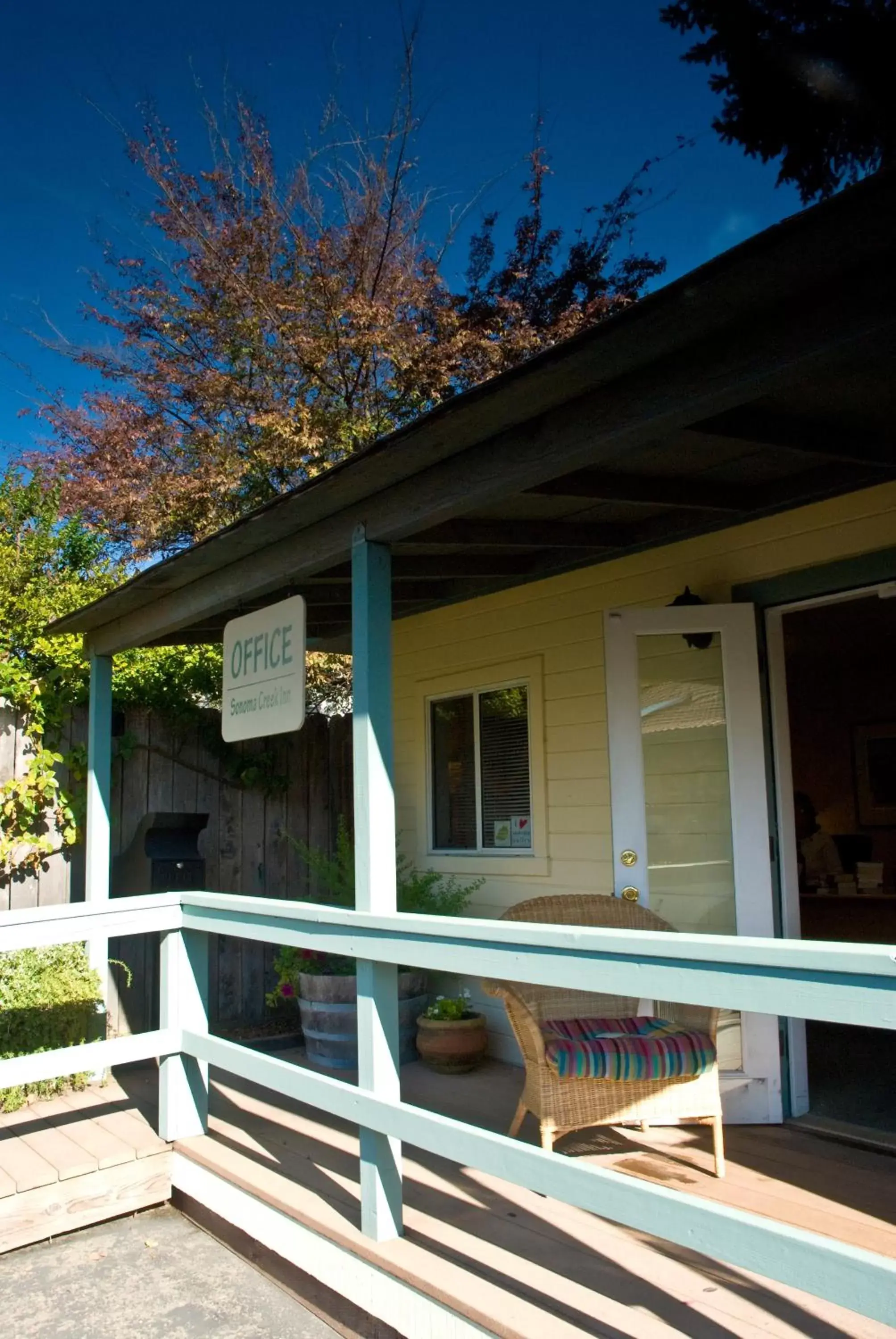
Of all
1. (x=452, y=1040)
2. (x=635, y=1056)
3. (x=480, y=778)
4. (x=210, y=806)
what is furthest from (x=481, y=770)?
(x=635, y=1056)

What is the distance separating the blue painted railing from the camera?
1655mm

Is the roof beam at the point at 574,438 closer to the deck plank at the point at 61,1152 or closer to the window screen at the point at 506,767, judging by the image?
the window screen at the point at 506,767

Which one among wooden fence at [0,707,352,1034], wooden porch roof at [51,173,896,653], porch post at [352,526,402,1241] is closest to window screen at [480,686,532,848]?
wooden porch roof at [51,173,896,653]

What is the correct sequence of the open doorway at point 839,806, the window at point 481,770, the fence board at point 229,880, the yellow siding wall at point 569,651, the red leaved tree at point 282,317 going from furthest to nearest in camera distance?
the red leaved tree at point 282,317 < the fence board at point 229,880 < the window at point 481,770 < the open doorway at point 839,806 < the yellow siding wall at point 569,651

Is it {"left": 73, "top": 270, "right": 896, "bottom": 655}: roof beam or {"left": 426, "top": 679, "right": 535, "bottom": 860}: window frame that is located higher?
{"left": 73, "top": 270, "right": 896, "bottom": 655}: roof beam

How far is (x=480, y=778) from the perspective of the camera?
5.33 meters

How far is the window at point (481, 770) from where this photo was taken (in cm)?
505

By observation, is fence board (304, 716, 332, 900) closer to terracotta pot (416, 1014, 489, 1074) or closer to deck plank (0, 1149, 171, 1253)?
terracotta pot (416, 1014, 489, 1074)

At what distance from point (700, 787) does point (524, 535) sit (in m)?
1.26

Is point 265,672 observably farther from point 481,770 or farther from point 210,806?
point 210,806

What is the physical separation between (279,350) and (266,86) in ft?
8.22

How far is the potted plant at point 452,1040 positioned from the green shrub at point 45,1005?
1530mm

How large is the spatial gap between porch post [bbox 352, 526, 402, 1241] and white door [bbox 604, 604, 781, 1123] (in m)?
1.37

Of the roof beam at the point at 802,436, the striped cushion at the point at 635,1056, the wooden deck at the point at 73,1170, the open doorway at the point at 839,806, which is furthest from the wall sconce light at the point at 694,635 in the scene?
the wooden deck at the point at 73,1170
